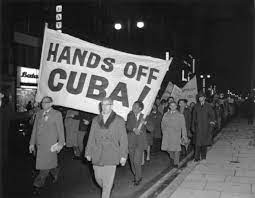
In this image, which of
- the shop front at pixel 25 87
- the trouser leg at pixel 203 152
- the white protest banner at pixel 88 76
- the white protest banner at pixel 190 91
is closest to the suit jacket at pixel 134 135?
the white protest banner at pixel 88 76

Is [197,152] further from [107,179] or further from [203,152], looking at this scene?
[107,179]

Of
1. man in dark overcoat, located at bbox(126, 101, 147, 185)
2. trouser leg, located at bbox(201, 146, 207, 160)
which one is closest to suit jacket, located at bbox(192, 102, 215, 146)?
trouser leg, located at bbox(201, 146, 207, 160)

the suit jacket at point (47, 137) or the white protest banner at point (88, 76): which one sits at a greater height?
the white protest banner at point (88, 76)

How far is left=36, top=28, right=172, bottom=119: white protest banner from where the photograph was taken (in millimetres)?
7375

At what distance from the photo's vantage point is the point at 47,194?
7.40m

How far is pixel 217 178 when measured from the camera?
29.3 feet

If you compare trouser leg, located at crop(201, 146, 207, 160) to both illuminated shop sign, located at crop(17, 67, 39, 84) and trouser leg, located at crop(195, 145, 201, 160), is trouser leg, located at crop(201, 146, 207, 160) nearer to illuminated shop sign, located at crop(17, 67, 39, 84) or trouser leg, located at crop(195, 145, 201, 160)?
trouser leg, located at crop(195, 145, 201, 160)

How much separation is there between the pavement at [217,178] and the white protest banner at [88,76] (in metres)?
1.64

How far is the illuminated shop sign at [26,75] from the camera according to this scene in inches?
1013

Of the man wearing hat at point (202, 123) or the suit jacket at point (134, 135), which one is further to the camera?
the man wearing hat at point (202, 123)

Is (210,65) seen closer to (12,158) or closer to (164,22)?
(164,22)

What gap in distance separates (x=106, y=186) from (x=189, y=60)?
241ft

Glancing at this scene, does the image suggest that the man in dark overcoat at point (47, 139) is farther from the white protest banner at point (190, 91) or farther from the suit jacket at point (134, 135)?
the white protest banner at point (190, 91)

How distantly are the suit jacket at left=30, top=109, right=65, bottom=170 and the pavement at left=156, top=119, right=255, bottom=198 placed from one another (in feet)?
6.55
